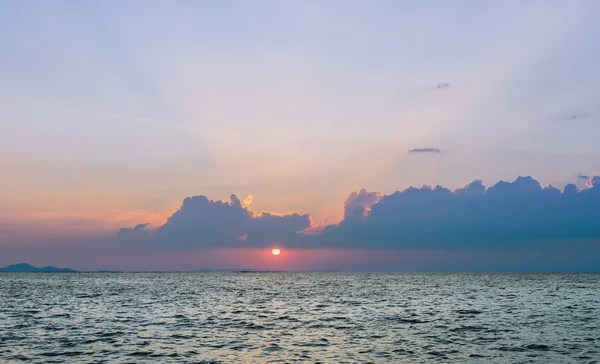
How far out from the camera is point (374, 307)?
3302 inches

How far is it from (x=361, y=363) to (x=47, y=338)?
30.6m

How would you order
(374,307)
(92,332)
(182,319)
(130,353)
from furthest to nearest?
1. (374,307)
2. (182,319)
3. (92,332)
4. (130,353)

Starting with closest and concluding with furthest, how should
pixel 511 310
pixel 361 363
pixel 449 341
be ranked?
pixel 361 363 < pixel 449 341 < pixel 511 310

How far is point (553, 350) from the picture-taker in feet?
140

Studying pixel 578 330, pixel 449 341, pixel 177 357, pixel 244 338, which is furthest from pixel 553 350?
pixel 177 357

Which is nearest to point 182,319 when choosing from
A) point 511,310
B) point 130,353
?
point 130,353

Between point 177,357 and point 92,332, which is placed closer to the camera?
point 177,357

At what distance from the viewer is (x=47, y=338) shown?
48500mm

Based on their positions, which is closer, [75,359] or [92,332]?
[75,359]

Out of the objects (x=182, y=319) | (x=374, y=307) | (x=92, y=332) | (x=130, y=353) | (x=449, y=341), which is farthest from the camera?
(x=374, y=307)

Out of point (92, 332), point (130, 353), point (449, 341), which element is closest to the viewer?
point (130, 353)

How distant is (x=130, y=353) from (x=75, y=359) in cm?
412

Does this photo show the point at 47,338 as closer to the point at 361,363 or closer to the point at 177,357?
the point at 177,357

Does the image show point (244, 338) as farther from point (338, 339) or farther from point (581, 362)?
point (581, 362)
